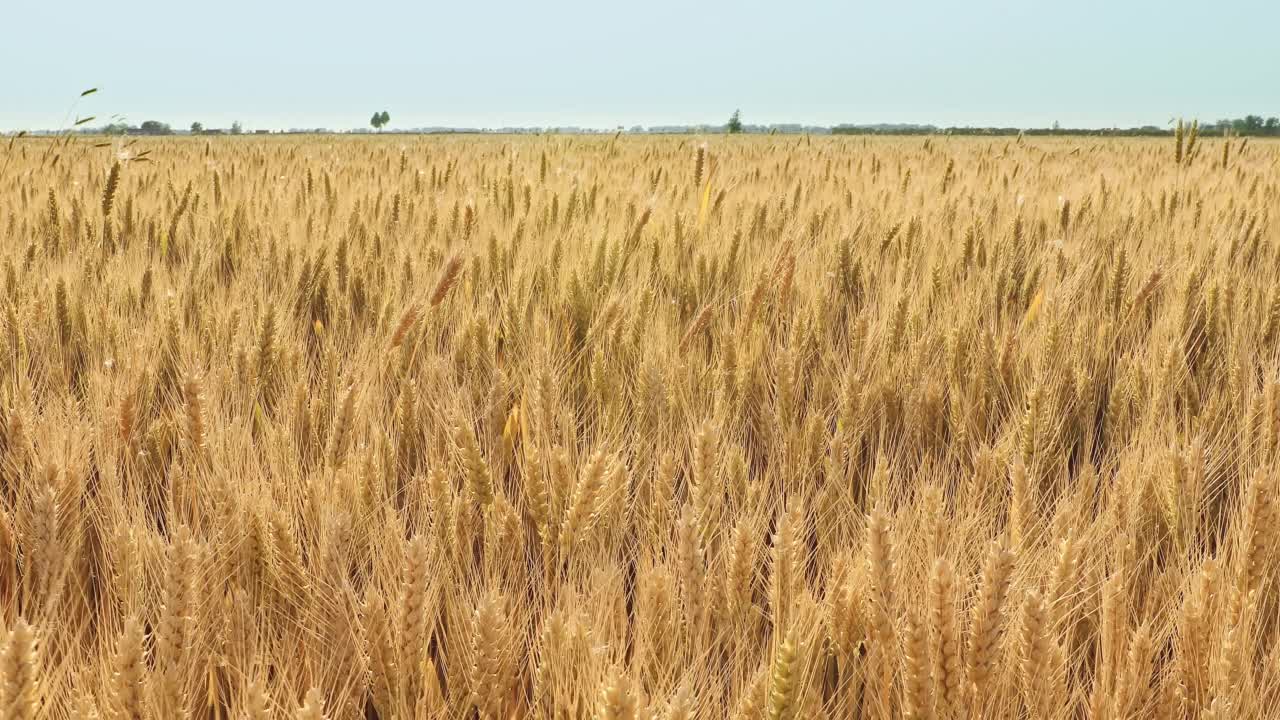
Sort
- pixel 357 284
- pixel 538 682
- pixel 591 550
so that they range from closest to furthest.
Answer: pixel 538 682
pixel 591 550
pixel 357 284

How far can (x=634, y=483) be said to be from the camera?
133cm

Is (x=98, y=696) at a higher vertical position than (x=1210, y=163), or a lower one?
lower

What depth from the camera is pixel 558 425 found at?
4.76ft

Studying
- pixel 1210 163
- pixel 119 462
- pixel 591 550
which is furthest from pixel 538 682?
pixel 1210 163

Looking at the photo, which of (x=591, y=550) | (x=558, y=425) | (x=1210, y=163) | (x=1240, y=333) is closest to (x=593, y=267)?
(x=558, y=425)

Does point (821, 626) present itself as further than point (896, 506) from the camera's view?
No

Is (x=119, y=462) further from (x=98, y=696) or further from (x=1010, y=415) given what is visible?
(x=1010, y=415)

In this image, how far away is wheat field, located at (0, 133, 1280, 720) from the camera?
32.0 inches

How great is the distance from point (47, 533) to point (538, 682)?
572mm

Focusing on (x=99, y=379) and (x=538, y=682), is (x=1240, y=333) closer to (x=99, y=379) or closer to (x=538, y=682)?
(x=538, y=682)

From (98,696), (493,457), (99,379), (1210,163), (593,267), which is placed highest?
(1210,163)

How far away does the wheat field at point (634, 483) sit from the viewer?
0.81 m

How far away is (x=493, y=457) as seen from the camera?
140 cm

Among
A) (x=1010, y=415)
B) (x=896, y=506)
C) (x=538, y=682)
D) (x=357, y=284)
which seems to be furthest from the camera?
(x=357, y=284)
